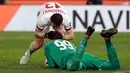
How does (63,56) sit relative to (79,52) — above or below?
below

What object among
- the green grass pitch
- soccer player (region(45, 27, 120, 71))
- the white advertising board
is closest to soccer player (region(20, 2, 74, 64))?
the green grass pitch

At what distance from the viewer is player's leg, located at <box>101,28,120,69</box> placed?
9550mm

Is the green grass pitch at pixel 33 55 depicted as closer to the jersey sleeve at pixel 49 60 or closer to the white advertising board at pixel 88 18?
the jersey sleeve at pixel 49 60

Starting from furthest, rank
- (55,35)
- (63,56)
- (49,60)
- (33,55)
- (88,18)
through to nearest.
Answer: (88,18), (33,55), (55,35), (49,60), (63,56)

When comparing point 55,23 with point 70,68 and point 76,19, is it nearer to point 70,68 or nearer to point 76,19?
point 70,68

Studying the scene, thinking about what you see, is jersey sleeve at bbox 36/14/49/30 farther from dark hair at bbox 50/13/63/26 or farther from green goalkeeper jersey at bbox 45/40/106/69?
green goalkeeper jersey at bbox 45/40/106/69

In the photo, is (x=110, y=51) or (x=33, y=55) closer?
(x=110, y=51)

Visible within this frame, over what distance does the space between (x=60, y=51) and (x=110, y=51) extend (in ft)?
3.16

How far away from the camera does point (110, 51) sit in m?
9.96

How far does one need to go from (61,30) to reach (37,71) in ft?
5.35

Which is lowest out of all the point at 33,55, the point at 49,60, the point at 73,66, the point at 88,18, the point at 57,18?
the point at 88,18

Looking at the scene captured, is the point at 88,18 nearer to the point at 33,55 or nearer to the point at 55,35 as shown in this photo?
the point at 33,55

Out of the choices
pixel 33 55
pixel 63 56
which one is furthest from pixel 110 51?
pixel 33 55

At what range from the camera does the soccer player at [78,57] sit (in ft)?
31.7
